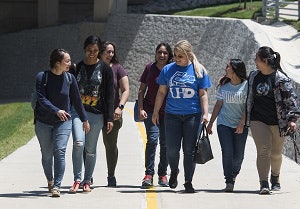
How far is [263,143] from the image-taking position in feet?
39.0

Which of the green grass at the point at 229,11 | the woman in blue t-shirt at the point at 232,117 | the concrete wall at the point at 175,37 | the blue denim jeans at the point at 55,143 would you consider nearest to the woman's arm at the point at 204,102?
the woman in blue t-shirt at the point at 232,117

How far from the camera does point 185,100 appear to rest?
11844mm

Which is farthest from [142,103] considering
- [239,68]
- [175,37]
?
[175,37]

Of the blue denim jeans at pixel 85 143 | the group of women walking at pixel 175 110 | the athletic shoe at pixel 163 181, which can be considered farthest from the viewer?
the athletic shoe at pixel 163 181

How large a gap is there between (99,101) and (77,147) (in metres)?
0.65

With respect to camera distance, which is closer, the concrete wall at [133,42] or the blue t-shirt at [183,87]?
the blue t-shirt at [183,87]

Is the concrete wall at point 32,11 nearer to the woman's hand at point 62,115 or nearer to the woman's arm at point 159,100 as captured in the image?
the woman's arm at point 159,100

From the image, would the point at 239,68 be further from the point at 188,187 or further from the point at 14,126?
the point at 14,126

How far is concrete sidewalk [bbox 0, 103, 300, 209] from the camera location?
1102cm

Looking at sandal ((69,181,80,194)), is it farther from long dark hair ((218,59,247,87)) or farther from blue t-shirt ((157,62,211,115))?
long dark hair ((218,59,247,87))

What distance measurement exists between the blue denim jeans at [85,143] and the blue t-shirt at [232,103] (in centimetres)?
155

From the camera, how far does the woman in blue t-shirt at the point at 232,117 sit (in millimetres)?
12242

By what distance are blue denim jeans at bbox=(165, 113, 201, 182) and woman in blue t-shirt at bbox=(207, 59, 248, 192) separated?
361 millimetres

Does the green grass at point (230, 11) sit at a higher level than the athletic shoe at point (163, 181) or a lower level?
higher
